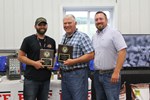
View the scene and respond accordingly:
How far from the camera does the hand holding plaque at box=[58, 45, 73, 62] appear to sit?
105 inches

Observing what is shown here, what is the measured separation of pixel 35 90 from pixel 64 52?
0.55m

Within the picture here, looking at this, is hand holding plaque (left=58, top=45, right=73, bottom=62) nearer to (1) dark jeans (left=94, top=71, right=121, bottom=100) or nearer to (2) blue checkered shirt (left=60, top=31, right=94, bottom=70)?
(2) blue checkered shirt (left=60, top=31, right=94, bottom=70)

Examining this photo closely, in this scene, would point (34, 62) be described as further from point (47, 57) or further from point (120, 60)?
point (120, 60)

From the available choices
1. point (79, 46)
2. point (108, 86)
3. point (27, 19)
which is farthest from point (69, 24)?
point (27, 19)

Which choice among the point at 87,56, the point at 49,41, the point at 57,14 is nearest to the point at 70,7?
the point at 57,14

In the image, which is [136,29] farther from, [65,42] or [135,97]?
[65,42]

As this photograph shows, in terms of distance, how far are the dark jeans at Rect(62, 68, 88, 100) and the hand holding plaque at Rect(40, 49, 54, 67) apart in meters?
0.21

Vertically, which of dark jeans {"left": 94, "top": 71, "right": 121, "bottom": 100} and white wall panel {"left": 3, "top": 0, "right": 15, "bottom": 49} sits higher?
white wall panel {"left": 3, "top": 0, "right": 15, "bottom": 49}

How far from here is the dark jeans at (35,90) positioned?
281cm

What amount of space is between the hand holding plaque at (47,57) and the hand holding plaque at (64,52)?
12cm

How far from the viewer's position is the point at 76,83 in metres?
2.68

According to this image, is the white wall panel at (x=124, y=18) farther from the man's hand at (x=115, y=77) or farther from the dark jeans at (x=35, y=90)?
the dark jeans at (x=35, y=90)

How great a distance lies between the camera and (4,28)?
455cm

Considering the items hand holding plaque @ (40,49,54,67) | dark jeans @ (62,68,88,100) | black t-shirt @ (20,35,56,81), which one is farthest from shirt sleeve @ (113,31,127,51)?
black t-shirt @ (20,35,56,81)
